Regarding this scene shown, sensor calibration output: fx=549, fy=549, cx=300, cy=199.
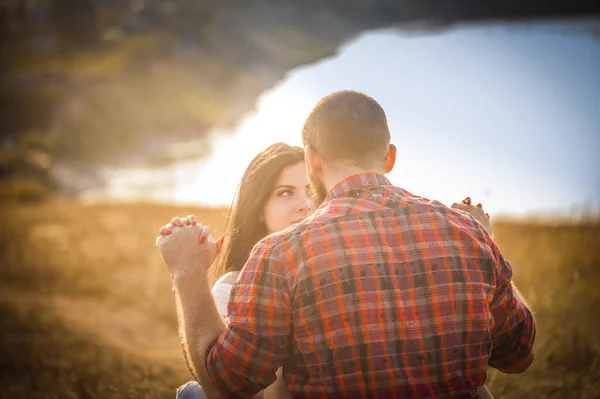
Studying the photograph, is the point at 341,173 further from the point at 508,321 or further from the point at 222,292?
the point at 222,292

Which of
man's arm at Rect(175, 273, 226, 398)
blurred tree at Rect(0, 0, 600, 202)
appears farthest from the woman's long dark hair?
blurred tree at Rect(0, 0, 600, 202)

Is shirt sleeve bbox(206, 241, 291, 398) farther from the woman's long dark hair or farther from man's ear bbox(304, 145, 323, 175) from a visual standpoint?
the woman's long dark hair

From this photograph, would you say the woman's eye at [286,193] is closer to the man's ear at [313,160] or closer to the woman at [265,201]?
the woman at [265,201]

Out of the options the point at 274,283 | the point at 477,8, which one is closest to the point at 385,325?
the point at 274,283

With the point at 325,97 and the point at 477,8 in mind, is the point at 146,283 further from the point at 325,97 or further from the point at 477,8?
the point at 477,8

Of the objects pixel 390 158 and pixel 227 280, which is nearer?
pixel 390 158

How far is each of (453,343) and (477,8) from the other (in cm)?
1615

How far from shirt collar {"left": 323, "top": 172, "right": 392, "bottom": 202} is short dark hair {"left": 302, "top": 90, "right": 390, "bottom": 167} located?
52 millimetres

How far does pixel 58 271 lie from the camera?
9820 millimetres

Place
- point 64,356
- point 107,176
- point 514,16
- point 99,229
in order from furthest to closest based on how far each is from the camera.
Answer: point 107,176 < point 514,16 < point 99,229 < point 64,356

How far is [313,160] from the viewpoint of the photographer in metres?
Answer: 2.28

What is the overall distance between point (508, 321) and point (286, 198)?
1.92m

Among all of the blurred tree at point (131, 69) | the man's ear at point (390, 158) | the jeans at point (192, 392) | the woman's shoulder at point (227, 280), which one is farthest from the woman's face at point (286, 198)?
the blurred tree at point (131, 69)

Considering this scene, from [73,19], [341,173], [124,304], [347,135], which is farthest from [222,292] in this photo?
[73,19]
